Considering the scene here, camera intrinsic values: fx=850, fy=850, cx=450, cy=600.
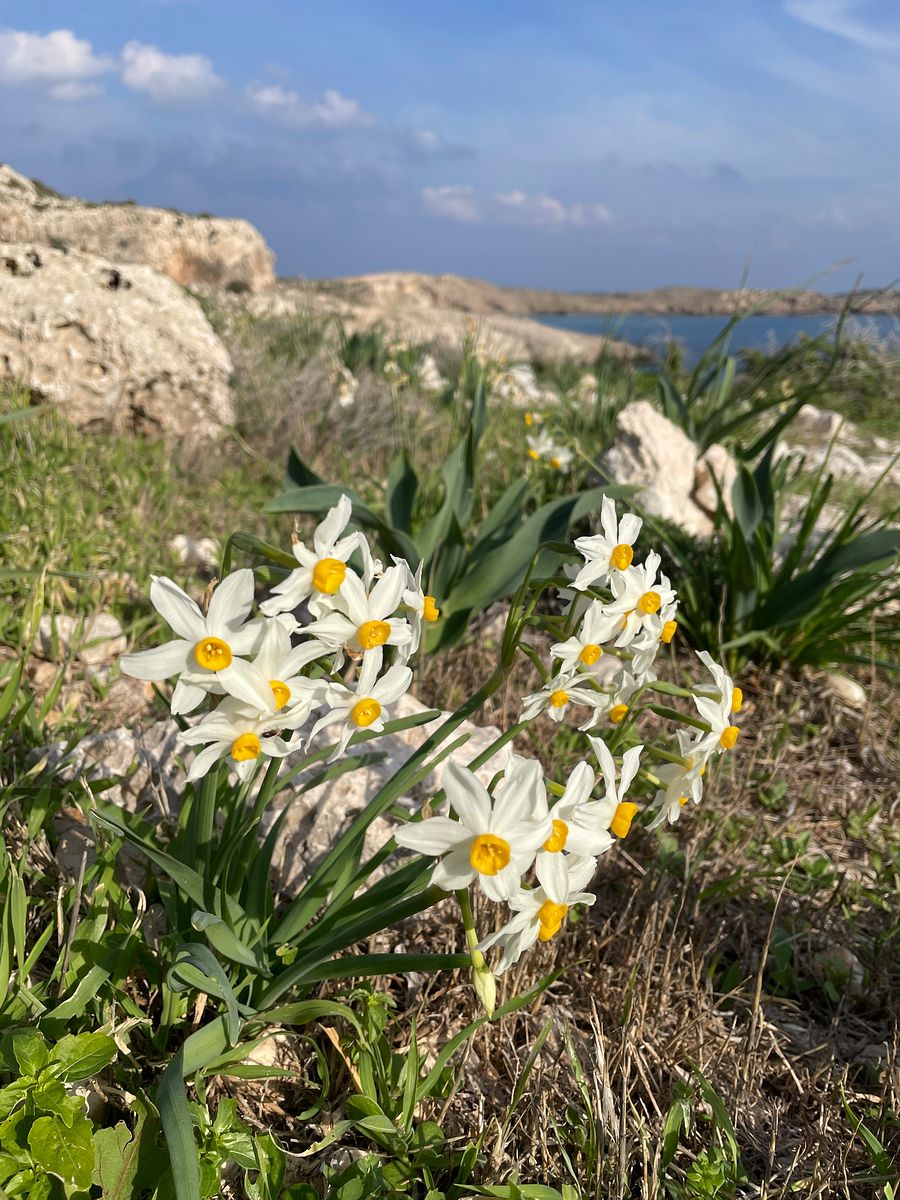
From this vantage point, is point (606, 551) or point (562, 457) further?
point (562, 457)

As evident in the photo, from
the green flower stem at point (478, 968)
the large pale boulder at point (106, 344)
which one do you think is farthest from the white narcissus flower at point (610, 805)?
the large pale boulder at point (106, 344)

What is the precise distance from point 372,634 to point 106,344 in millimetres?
4021

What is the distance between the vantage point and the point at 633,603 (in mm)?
1240

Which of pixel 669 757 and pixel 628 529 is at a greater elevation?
pixel 628 529

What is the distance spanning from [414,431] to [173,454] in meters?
1.29

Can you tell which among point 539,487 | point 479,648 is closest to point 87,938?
point 479,648

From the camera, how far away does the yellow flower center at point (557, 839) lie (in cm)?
103

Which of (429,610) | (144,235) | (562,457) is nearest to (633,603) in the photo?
(429,610)

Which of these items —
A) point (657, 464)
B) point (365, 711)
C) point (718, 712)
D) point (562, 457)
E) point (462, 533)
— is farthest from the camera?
point (562, 457)

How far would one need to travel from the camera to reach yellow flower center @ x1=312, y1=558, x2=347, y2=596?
105cm

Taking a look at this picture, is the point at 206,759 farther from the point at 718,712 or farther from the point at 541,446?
the point at 541,446

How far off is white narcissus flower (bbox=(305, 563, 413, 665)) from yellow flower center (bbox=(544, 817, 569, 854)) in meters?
0.31

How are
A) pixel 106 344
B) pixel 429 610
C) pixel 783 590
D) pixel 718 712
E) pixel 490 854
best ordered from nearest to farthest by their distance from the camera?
Result: pixel 490 854, pixel 429 610, pixel 718 712, pixel 783 590, pixel 106 344

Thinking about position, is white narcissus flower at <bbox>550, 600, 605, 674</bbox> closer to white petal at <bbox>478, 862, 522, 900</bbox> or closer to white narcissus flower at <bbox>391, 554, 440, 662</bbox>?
white narcissus flower at <bbox>391, 554, 440, 662</bbox>
